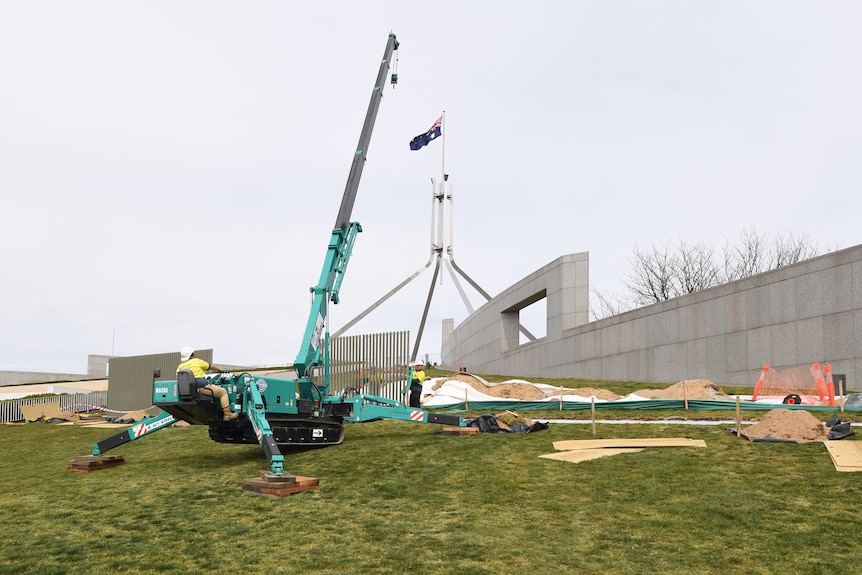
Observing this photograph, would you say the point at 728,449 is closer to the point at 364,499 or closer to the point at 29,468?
the point at 364,499

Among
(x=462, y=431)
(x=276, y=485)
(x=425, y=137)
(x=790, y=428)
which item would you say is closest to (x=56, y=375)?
(x=425, y=137)

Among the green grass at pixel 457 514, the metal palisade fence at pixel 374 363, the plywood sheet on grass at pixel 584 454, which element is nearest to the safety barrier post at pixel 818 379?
the green grass at pixel 457 514

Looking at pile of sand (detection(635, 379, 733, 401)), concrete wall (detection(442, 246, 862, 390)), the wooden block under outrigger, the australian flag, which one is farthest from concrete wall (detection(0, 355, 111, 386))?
the wooden block under outrigger

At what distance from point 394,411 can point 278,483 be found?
4.93 m

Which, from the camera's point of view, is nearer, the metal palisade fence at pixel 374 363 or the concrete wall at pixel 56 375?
the metal palisade fence at pixel 374 363

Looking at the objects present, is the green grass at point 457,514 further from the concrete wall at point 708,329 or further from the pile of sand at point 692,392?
the concrete wall at point 708,329

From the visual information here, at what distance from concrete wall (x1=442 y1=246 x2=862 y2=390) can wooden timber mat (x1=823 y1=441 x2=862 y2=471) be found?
13792 millimetres

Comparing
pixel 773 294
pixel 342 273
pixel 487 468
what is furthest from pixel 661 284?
pixel 487 468

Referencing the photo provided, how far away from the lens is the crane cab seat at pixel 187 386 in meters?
11.1

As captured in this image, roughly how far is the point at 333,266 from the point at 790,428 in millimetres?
9214

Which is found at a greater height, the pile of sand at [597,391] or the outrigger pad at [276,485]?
the pile of sand at [597,391]

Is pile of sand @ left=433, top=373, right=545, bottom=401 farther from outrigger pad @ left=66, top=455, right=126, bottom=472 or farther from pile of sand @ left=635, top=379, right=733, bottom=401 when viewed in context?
outrigger pad @ left=66, top=455, right=126, bottom=472

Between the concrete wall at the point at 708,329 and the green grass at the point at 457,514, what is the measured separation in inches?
536

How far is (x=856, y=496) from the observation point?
8.30 m
